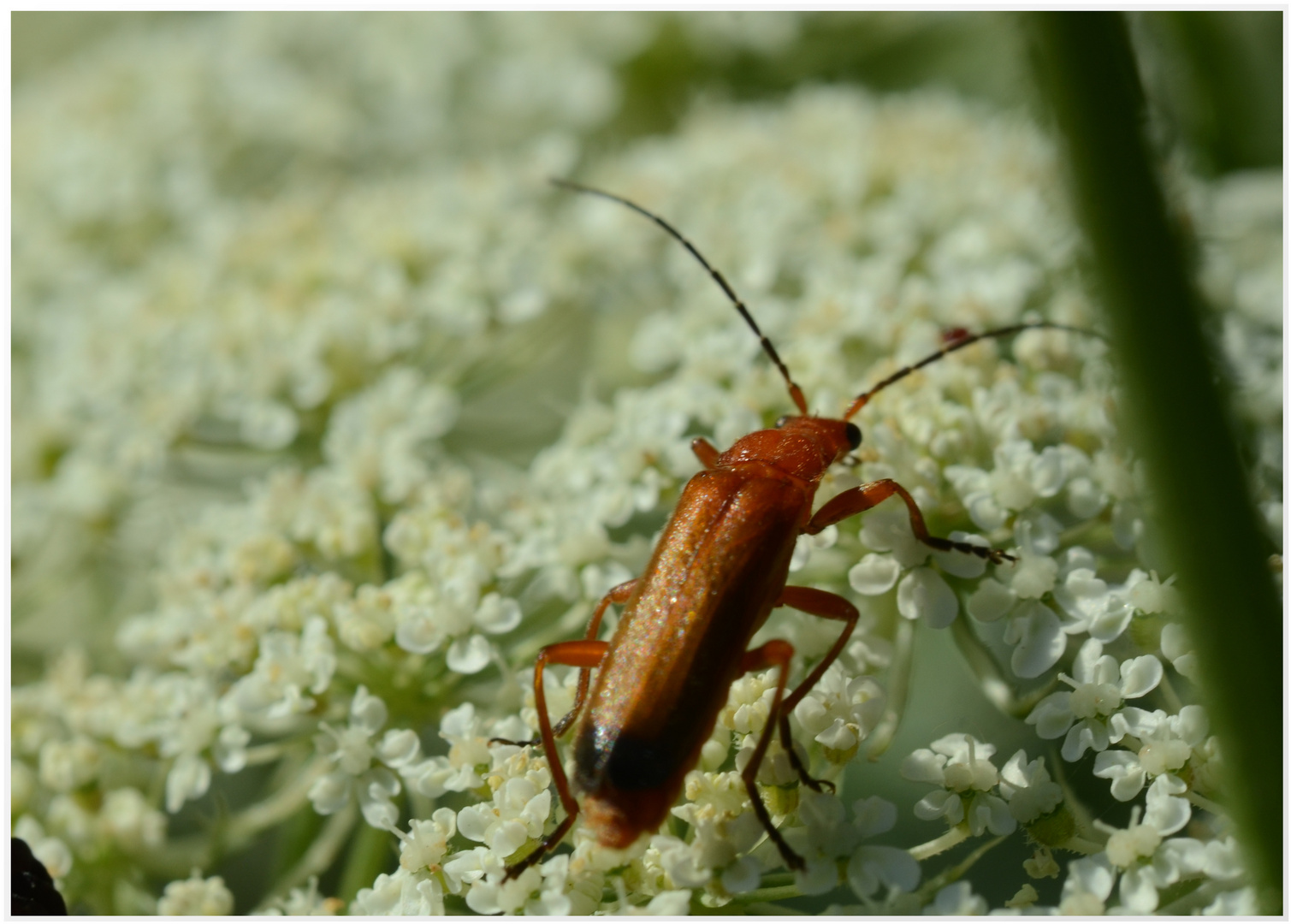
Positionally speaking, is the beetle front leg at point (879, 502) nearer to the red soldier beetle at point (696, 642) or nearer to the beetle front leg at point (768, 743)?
the red soldier beetle at point (696, 642)

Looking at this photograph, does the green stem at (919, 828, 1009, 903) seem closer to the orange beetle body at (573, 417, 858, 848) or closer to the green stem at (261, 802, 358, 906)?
the orange beetle body at (573, 417, 858, 848)

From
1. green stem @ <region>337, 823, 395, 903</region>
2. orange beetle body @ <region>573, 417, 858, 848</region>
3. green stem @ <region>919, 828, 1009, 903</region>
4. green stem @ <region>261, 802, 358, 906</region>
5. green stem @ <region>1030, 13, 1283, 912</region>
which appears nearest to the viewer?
green stem @ <region>1030, 13, 1283, 912</region>

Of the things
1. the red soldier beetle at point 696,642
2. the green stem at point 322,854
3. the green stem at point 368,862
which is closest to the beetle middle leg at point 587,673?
the red soldier beetle at point 696,642

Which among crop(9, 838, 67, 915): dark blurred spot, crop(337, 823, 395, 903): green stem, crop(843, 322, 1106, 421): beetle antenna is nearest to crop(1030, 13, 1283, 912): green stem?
crop(843, 322, 1106, 421): beetle antenna

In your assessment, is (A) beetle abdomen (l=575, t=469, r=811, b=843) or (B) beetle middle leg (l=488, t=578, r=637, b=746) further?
(B) beetle middle leg (l=488, t=578, r=637, b=746)

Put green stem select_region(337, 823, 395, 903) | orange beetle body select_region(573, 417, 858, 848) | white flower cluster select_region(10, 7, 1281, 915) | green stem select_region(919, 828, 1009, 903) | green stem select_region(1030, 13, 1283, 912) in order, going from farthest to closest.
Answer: green stem select_region(337, 823, 395, 903), white flower cluster select_region(10, 7, 1281, 915), green stem select_region(919, 828, 1009, 903), orange beetle body select_region(573, 417, 858, 848), green stem select_region(1030, 13, 1283, 912)

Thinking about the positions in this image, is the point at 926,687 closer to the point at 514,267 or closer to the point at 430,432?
the point at 430,432

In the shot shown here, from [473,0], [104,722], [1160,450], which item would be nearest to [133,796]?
[104,722]

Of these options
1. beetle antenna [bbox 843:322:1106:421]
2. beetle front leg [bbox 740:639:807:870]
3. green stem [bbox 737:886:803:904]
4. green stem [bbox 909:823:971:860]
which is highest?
beetle antenna [bbox 843:322:1106:421]
